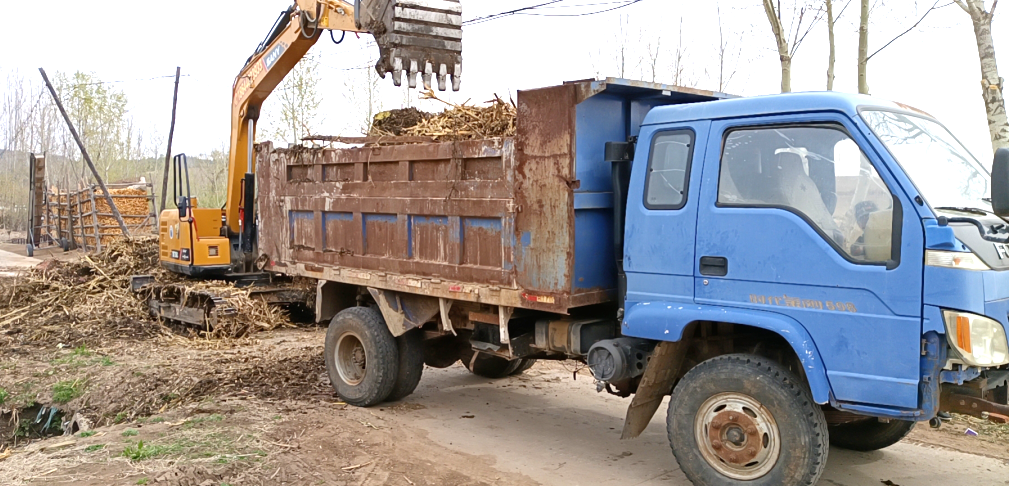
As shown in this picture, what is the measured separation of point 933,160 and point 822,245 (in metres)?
0.86

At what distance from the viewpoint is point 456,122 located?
6.44 metres

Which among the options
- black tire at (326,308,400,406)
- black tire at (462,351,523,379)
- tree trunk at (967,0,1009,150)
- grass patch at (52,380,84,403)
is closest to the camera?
black tire at (326,308,400,406)

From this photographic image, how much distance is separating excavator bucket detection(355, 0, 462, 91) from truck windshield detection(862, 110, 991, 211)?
5224 millimetres

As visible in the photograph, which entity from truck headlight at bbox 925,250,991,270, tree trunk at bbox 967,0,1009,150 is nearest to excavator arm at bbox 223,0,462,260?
truck headlight at bbox 925,250,991,270

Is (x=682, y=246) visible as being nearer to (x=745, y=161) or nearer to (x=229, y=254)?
(x=745, y=161)

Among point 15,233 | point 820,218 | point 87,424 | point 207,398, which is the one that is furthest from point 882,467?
point 15,233

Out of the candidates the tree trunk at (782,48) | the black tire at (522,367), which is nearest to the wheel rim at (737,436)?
the black tire at (522,367)

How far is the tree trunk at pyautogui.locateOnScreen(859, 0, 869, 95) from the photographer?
1111cm

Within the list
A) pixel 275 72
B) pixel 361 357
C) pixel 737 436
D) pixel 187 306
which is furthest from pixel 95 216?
pixel 737 436

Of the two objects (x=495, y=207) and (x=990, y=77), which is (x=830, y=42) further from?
(x=495, y=207)

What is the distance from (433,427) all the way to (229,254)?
6.26 meters

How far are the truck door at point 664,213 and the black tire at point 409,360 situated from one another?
8.70 feet

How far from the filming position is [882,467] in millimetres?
5621

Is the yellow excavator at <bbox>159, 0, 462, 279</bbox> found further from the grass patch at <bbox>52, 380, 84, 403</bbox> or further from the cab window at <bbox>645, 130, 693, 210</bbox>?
the cab window at <bbox>645, 130, 693, 210</bbox>
